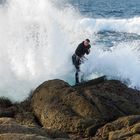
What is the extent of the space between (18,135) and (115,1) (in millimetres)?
54824

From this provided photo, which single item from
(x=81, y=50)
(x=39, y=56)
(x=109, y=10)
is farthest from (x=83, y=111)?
(x=109, y=10)

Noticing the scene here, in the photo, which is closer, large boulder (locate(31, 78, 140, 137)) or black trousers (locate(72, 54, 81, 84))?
large boulder (locate(31, 78, 140, 137))

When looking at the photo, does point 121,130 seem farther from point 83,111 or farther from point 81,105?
point 81,105

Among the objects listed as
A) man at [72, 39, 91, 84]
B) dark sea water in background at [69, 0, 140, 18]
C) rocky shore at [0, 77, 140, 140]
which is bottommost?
dark sea water in background at [69, 0, 140, 18]

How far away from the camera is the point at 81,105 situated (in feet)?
40.1

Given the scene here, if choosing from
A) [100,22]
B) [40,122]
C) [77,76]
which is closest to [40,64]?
[77,76]

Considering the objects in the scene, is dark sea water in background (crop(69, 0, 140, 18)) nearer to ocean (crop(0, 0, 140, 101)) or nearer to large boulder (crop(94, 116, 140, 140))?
ocean (crop(0, 0, 140, 101))

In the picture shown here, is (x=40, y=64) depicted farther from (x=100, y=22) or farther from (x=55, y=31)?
(x=100, y=22)

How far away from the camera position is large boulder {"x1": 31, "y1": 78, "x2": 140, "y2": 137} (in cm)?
1161

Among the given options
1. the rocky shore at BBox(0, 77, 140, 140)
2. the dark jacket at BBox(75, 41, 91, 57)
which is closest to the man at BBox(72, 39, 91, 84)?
the dark jacket at BBox(75, 41, 91, 57)

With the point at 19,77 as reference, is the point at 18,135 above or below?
above

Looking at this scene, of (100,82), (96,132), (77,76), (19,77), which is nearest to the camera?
(96,132)

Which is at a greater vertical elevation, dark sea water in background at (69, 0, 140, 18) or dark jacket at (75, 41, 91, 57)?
dark jacket at (75, 41, 91, 57)

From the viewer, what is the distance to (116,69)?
1811cm
